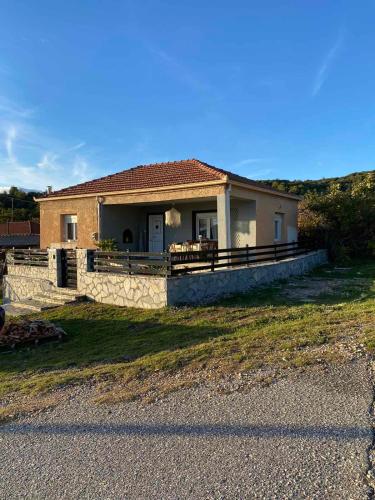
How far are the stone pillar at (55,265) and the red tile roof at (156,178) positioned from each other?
4195 millimetres

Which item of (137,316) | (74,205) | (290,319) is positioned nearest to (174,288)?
(137,316)

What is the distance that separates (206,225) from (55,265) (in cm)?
708

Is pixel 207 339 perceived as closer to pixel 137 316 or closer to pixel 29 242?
pixel 137 316

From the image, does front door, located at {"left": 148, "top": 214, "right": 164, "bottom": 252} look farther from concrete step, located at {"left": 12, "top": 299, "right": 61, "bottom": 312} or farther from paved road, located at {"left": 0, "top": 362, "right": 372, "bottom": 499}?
paved road, located at {"left": 0, "top": 362, "right": 372, "bottom": 499}

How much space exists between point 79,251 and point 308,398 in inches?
402

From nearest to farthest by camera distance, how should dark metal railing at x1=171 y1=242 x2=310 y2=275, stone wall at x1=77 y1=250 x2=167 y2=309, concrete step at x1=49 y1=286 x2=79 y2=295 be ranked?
stone wall at x1=77 y1=250 x2=167 y2=309, dark metal railing at x1=171 y1=242 x2=310 y2=275, concrete step at x1=49 y1=286 x2=79 y2=295

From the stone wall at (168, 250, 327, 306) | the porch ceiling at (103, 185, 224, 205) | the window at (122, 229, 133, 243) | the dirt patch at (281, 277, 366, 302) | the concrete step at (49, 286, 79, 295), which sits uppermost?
the porch ceiling at (103, 185, 224, 205)

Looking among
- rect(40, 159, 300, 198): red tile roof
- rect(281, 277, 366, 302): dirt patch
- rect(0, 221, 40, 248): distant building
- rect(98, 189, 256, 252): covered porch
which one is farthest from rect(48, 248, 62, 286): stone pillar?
rect(0, 221, 40, 248): distant building

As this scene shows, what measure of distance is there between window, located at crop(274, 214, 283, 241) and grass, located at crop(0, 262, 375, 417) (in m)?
6.90

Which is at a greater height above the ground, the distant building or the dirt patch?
the distant building

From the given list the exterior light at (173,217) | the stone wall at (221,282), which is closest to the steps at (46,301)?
the stone wall at (221,282)

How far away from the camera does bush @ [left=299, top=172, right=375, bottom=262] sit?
21188 millimetres

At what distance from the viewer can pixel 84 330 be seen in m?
9.88

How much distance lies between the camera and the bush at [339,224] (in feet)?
69.5
